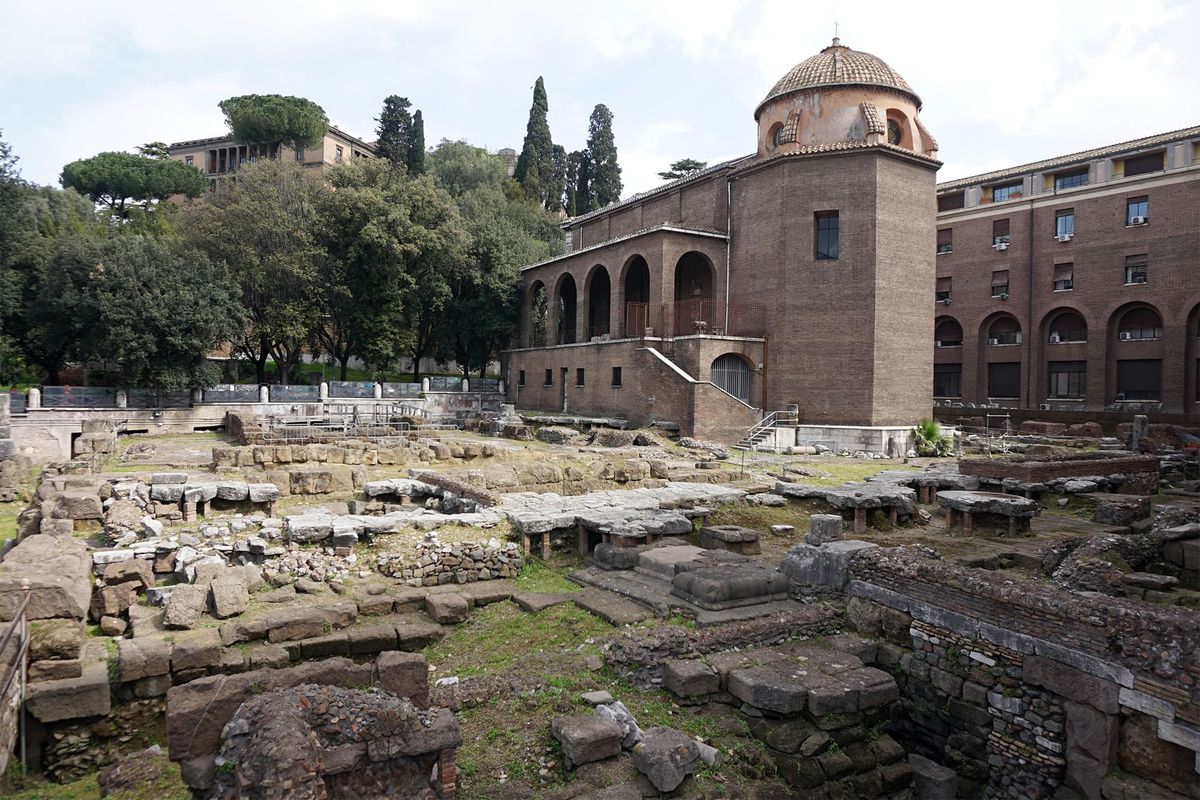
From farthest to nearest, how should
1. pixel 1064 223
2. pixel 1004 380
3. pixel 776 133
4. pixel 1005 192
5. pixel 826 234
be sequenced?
pixel 1005 192 → pixel 1004 380 → pixel 1064 223 → pixel 776 133 → pixel 826 234

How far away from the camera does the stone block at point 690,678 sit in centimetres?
638

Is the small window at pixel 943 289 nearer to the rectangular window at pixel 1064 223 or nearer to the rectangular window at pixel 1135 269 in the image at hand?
the rectangular window at pixel 1064 223

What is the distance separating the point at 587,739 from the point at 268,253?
36444 mm

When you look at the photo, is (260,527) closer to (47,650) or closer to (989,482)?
(47,650)

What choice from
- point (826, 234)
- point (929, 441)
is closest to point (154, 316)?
point (826, 234)

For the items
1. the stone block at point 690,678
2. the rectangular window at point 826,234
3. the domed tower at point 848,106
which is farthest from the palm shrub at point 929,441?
the stone block at point 690,678

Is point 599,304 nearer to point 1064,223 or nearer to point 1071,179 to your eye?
point 1064,223

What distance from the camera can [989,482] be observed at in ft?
53.8

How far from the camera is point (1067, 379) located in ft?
127

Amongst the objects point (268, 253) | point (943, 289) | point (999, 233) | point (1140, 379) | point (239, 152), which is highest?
point (239, 152)

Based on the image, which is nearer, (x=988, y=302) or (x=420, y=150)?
(x=988, y=302)

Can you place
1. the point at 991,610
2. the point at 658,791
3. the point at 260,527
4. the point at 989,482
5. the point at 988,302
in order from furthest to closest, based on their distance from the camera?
1. the point at 988,302
2. the point at 989,482
3. the point at 260,527
4. the point at 991,610
5. the point at 658,791

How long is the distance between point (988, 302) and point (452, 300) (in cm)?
3138

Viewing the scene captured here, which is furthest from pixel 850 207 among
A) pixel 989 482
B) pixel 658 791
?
pixel 658 791
